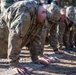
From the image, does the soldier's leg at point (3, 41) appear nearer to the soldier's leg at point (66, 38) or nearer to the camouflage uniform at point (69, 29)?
the camouflage uniform at point (69, 29)

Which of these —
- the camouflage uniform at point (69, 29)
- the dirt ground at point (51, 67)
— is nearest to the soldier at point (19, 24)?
the dirt ground at point (51, 67)

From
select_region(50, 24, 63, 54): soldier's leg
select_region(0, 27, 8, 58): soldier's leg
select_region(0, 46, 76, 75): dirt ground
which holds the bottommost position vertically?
select_region(0, 46, 76, 75): dirt ground

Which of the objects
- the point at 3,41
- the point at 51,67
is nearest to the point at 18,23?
the point at 3,41

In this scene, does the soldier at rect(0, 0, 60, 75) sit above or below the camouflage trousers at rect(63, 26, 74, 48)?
above

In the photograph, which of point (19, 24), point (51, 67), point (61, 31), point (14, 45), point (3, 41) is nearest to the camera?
point (19, 24)

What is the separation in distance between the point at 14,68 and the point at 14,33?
661 mm

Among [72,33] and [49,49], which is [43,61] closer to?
[49,49]

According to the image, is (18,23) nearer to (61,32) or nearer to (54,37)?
(54,37)

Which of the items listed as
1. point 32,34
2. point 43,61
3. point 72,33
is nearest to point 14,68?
point 32,34

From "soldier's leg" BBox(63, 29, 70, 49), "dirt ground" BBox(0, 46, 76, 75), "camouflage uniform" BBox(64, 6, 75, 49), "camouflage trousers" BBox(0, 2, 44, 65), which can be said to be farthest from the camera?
"soldier's leg" BBox(63, 29, 70, 49)

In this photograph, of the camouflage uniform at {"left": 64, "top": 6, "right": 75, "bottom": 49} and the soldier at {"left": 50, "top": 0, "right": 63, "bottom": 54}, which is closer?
the soldier at {"left": 50, "top": 0, "right": 63, "bottom": 54}

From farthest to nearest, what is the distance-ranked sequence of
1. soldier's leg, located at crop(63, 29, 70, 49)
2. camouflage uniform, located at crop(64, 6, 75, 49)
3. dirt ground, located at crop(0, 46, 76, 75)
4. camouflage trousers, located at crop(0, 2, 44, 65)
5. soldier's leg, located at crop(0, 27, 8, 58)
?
soldier's leg, located at crop(63, 29, 70, 49) → camouflage uniform, located at crop(64, 6, 75, 49) → dirt ground, located at crop(0, 46, 76, 75) → soldier's leg, located at crop(0, 27, 8, 58) → camouflage trousers, located at crop(0, 2, 44, 65)

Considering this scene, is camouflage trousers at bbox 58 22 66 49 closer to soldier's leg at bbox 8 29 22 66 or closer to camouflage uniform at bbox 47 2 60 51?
camouflage uniform at bbox 47 2 60 51

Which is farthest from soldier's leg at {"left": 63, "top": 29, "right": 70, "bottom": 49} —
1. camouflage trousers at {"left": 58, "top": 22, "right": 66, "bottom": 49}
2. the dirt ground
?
the dirt ground
